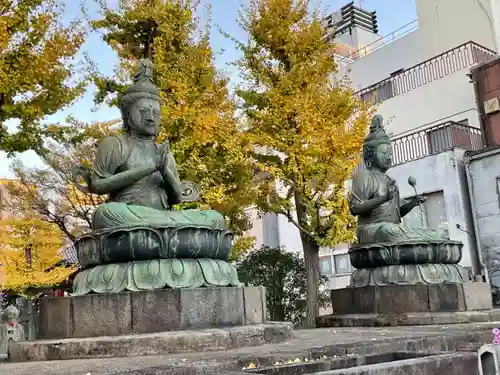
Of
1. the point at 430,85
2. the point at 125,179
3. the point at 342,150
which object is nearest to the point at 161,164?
the point at 125,179

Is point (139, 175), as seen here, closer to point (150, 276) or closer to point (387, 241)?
point (150, 276)

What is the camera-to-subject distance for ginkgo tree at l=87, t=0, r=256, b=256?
13.3 m

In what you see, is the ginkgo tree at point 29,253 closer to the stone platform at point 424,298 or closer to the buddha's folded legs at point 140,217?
the stone platform at point 424,298

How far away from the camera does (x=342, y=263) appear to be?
2277 centimetres

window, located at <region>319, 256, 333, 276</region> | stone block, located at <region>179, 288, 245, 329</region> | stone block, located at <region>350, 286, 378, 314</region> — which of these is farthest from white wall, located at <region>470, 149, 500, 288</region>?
stone block, located at <region>179, 288, 245, 329</region>

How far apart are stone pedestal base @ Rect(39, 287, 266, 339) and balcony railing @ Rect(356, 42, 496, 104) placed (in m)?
14.3

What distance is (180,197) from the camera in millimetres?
6656

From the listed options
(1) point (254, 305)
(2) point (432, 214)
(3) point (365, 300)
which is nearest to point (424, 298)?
(3) point (365, 300)

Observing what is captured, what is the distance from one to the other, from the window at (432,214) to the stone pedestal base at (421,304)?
34.3 ft

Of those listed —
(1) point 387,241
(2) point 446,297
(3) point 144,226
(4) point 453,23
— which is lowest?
(2) point 446,297

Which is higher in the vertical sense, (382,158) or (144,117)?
(144,117)

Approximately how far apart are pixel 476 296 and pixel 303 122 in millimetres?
6770

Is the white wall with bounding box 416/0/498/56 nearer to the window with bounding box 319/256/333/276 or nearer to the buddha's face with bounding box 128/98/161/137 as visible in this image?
the window with bounding box 319/256/333/276

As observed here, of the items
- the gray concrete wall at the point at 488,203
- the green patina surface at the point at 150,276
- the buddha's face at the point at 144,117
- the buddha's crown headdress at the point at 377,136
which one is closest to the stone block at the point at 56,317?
the green patina surface at the point at 150,276
